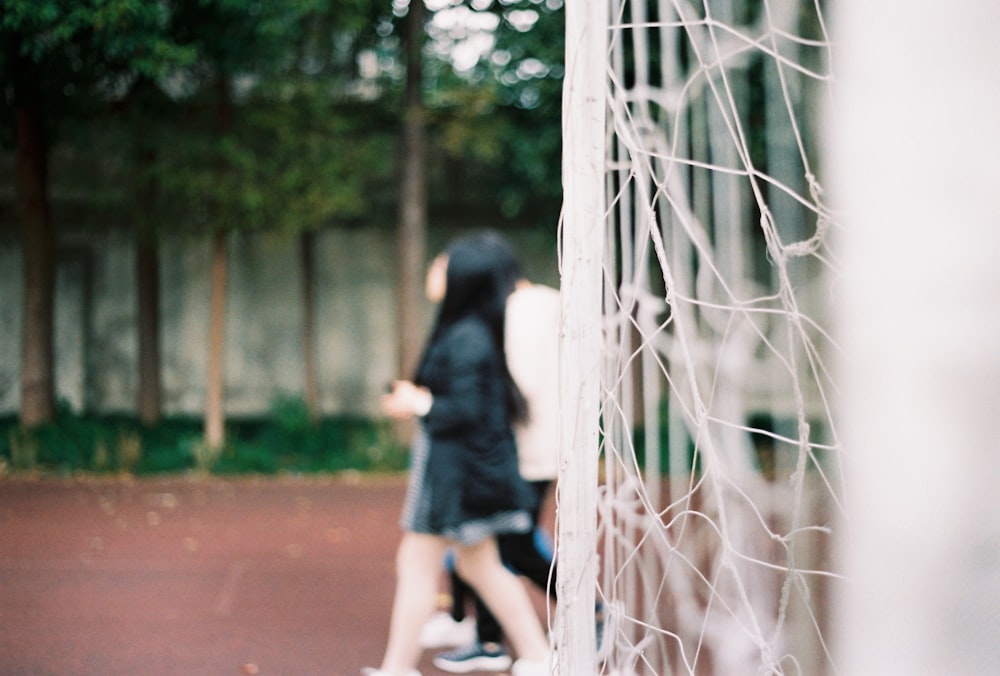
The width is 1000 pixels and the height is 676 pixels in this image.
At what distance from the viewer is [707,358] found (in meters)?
6.31

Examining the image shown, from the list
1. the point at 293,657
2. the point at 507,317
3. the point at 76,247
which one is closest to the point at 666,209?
the point at 507,317

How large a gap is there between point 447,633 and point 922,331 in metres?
3.72

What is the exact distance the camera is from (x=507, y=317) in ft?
11.7

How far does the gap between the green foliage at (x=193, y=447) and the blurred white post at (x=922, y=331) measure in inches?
323

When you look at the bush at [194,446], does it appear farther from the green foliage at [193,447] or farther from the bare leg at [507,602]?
the bare leg at [507,602]

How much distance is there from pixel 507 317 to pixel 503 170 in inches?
279

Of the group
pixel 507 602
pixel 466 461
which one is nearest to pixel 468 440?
pixel 466 461

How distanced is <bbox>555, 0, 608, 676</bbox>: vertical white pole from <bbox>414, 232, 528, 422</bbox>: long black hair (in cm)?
125

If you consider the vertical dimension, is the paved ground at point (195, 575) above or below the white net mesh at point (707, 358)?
below

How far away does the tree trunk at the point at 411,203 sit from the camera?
909cm

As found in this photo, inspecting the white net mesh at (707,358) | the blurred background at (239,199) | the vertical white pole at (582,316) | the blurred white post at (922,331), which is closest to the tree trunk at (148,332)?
the blurred background at (239,199)

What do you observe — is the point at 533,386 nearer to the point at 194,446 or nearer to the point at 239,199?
the point at 239,199

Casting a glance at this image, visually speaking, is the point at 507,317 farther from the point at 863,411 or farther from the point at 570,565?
the point at 863,411

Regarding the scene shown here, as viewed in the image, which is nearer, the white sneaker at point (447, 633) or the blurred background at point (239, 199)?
the white sneaker at point (447, 633)
